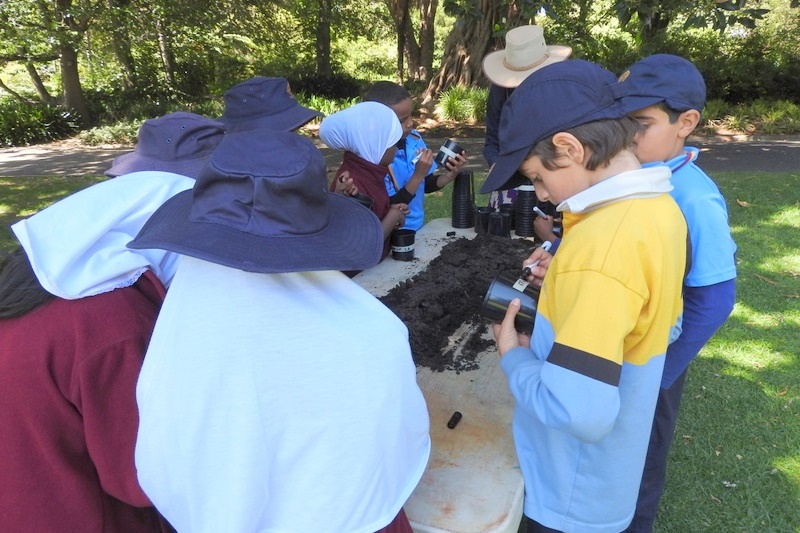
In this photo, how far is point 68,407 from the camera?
1014 mm

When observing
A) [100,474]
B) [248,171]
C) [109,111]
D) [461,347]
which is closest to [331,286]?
[248,171]

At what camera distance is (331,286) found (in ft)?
3.18

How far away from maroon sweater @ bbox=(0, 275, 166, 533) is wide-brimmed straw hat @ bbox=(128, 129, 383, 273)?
0.19 metres

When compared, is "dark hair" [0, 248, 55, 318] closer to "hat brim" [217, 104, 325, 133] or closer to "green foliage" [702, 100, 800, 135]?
"hat brim" [217, 104, 325, 133]

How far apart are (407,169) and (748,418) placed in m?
2.48

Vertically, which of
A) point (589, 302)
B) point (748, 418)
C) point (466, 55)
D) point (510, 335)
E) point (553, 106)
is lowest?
point (748, 418)

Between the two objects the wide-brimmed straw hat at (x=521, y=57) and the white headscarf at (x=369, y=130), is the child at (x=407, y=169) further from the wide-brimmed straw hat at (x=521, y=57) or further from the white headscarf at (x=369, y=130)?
the wide-brimmed straw hat at (x=521, y=57)

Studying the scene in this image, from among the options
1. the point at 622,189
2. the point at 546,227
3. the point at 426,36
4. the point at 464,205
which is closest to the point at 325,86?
the point at 426,36

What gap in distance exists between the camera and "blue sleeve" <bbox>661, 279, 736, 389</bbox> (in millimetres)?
1570

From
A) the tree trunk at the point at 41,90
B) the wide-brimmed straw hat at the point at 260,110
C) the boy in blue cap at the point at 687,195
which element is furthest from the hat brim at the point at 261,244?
the tree trunk at the point at 41,90

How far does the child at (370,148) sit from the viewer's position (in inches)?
122

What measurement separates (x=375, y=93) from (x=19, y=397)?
318 cm

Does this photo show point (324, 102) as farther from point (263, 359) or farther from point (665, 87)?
point (263, 359)

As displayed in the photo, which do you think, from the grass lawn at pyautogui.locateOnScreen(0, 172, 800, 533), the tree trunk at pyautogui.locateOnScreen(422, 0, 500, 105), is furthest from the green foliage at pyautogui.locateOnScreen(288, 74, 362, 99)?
the grass lawn at pyautogui.locateOnScreen(0, 172, 800, 533)
